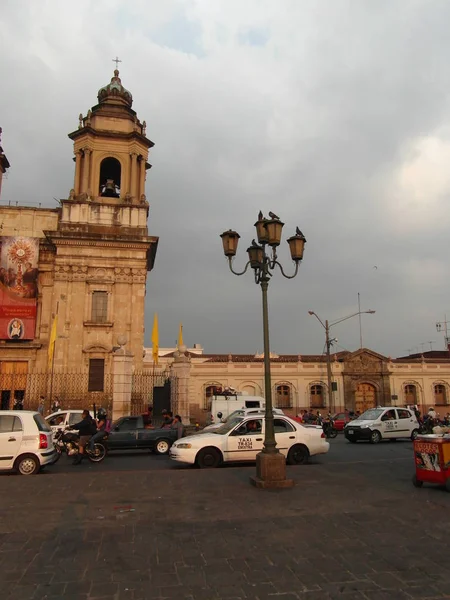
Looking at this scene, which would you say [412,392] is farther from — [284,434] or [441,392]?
[284,434]

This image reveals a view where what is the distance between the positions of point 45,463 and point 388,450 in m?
11.8

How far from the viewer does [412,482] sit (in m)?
10.0

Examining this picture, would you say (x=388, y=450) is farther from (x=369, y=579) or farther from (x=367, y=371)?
(x=367, y=371)

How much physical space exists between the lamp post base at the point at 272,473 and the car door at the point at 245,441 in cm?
323

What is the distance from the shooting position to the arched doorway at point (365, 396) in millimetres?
42938

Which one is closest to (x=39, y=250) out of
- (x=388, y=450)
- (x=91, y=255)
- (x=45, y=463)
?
(x=91, y=255)

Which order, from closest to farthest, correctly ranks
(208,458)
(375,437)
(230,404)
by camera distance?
(208,458)
(375,437)
(230,404)

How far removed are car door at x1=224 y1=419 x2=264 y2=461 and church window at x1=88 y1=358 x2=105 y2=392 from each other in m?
17.0

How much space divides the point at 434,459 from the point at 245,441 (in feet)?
16.7

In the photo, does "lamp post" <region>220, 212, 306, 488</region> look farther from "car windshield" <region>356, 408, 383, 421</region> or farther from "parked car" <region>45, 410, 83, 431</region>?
"car windshield" <region>356, 408, 383, 421</region>

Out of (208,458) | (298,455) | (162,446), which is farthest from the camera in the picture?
(162,446)

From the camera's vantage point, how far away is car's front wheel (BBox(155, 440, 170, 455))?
55.7ft

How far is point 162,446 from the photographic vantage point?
17.1 metres

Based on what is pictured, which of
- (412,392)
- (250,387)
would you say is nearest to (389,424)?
(250,387)
